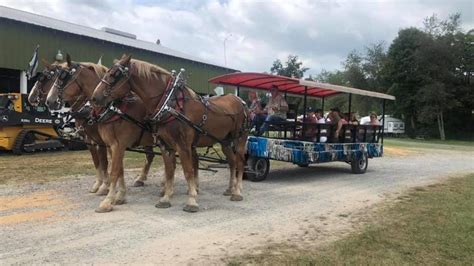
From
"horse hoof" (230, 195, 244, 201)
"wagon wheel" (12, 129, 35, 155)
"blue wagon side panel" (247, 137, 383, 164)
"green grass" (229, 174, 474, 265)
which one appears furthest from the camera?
"wagon wheel" (12, 129, 35, 155)

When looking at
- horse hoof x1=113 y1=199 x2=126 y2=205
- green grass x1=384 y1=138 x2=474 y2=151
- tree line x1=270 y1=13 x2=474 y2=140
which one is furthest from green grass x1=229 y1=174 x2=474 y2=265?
tree line x1=270 y1=13 x2=474 y2=140

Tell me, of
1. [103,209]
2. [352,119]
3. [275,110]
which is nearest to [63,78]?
[103,209]

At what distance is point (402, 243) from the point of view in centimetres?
579

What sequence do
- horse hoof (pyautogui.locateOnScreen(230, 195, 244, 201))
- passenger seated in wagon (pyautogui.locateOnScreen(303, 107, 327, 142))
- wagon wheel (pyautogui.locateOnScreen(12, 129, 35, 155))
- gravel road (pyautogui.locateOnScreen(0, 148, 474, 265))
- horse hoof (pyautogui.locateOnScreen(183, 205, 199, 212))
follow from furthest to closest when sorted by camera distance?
wagon wheel (pyautogui.locateOnScreen(12, 129, 35, 155))
passenger seated in wagon (pyautogui.locateOnScreen(303, 107, 327, 142))
horse hoof (pyautogui.locateOnScreen(230, 195, 244, 201))
horse hoof (pyautogui.locateOnScreen(183, 205, 199, 212))
gravel road (pyautogui.locateOnScreen(0, 148, 474, 265))

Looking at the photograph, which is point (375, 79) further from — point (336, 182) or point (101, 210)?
point (101, 210)

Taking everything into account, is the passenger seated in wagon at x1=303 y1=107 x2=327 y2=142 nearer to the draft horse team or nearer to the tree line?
the draft horse team

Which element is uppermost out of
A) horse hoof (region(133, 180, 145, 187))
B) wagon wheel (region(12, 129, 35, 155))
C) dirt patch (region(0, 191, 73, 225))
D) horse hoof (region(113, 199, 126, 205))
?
wagon wheel (region(12, 129, 35, 155))

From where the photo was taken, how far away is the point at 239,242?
18.9ft

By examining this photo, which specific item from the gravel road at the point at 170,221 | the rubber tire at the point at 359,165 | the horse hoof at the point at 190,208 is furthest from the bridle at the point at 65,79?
the rubber tire at the point at 359,165

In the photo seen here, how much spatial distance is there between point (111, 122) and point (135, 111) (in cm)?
42

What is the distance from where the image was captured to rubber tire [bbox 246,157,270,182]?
1088 centimetres

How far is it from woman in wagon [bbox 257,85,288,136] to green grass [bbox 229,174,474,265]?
3.66 m

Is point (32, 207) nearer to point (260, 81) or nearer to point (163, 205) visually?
point (163, 205)

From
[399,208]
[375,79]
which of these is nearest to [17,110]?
[399,208]
